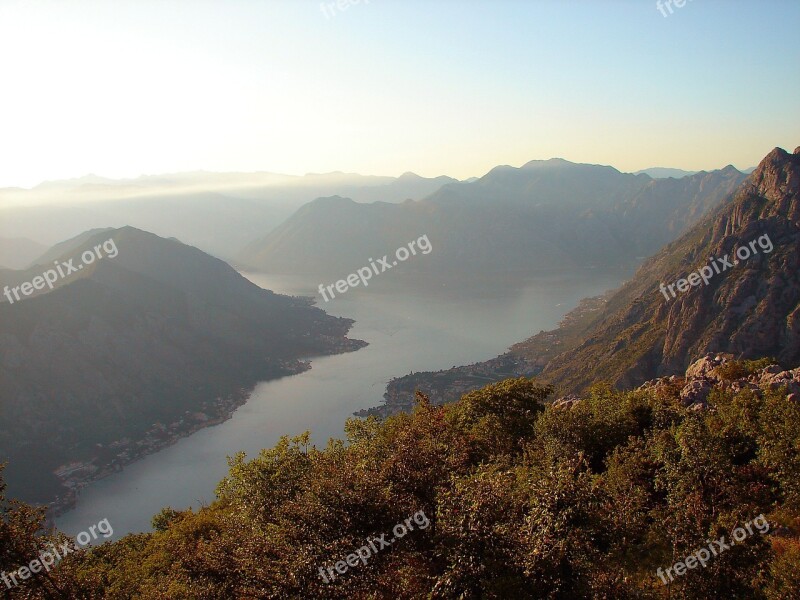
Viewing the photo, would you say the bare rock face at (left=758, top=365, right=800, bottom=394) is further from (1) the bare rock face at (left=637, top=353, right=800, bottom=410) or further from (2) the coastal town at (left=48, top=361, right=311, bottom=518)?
(2) the coastal town at (left=48, top=361, right=311, bottom=518)

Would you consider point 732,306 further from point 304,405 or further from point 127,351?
point 127,351

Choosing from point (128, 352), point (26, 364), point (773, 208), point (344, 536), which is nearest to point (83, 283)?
point (128, 352)

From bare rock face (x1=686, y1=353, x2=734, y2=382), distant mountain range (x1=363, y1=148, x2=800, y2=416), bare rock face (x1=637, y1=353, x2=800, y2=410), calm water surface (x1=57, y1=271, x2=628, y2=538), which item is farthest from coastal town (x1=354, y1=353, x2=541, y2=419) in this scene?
bare rock face (x1=637, y1=353, x2=800, y2=410)

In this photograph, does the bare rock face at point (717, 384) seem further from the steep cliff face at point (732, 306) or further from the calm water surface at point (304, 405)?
Result: the calm water surface at point (304, 405)

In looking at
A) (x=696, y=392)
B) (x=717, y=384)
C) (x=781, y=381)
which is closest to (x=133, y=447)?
(x=696, y=392)

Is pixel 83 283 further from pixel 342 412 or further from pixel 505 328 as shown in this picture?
pixel 505 328

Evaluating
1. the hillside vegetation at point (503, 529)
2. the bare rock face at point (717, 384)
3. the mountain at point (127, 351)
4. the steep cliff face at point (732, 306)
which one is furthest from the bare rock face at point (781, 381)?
the mountain at point (127, 351)
